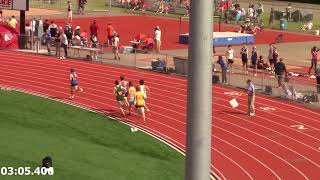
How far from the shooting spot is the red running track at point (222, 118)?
19.0m

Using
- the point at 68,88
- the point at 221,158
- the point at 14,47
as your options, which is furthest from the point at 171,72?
the point at 221,158

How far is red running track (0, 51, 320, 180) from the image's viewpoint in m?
19.0

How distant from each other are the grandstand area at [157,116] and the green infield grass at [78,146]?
3 centimetres

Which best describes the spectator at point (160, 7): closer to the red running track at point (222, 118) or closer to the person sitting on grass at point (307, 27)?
the person sitting on grass at point (307, 27)

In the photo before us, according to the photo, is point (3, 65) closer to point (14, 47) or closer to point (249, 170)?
point (14, 47)

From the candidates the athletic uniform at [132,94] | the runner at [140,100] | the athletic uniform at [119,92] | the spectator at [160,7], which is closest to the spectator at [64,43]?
the athletic uniform at [119,92]

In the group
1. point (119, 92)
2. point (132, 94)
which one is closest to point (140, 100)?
point (132, 94)

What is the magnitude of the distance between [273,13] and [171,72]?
879 inches

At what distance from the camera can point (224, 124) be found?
23984mm

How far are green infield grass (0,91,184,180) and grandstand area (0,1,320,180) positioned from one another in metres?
0.03

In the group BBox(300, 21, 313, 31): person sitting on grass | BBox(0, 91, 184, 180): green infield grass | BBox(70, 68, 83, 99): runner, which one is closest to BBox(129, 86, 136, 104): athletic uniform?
BBox(0, 91, 184, 180): green infield grass

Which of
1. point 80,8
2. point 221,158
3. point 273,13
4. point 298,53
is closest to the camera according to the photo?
point 221,158

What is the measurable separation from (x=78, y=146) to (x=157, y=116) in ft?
18.2

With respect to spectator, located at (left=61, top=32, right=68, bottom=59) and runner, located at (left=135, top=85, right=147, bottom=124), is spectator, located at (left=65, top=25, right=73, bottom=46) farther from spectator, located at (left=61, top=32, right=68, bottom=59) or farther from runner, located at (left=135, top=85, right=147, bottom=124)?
runner, located at (left=135, top=85, right=147, bottom=124)
